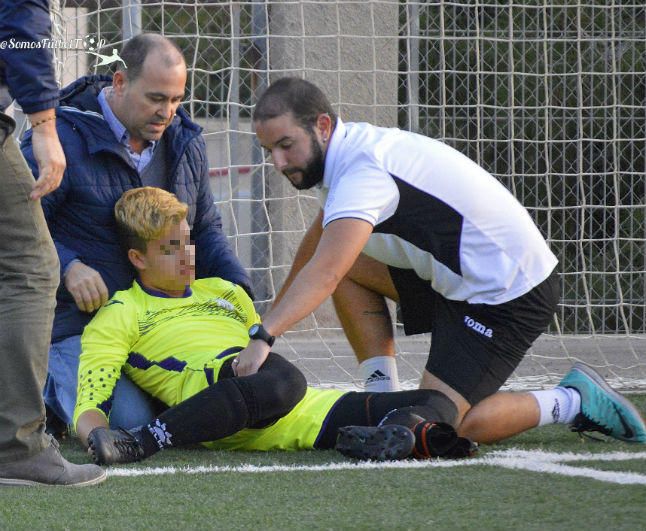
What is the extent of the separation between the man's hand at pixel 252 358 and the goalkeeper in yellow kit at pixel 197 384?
23 millimetres

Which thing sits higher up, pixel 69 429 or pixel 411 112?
pixel 411 112

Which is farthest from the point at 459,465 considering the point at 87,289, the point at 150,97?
the point at 150,97

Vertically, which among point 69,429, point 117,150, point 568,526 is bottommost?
point 69,429

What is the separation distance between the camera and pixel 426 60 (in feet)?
22.2

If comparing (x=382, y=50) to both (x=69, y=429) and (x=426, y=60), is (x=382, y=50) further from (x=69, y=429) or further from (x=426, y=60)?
(x=69, y=429)

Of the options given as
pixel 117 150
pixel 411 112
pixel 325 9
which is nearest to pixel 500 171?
pixel 411 112

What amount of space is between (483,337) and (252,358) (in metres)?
0.77

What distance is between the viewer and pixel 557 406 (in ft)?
12.2

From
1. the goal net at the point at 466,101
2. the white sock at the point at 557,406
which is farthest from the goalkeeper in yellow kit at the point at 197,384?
the goal net at the point at 466,101

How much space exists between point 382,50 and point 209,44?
3.48 feet

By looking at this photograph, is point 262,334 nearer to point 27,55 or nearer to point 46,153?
point 46,153

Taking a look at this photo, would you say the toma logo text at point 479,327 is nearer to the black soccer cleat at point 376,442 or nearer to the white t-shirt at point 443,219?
the white t-shirt at point 443,219

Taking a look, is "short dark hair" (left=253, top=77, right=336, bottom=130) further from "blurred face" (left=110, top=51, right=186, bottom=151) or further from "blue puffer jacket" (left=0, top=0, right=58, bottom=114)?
"blue puffer jacket" (left=0, top=0, right=58, bottom=114)

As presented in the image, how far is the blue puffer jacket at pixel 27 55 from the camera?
2.62m
